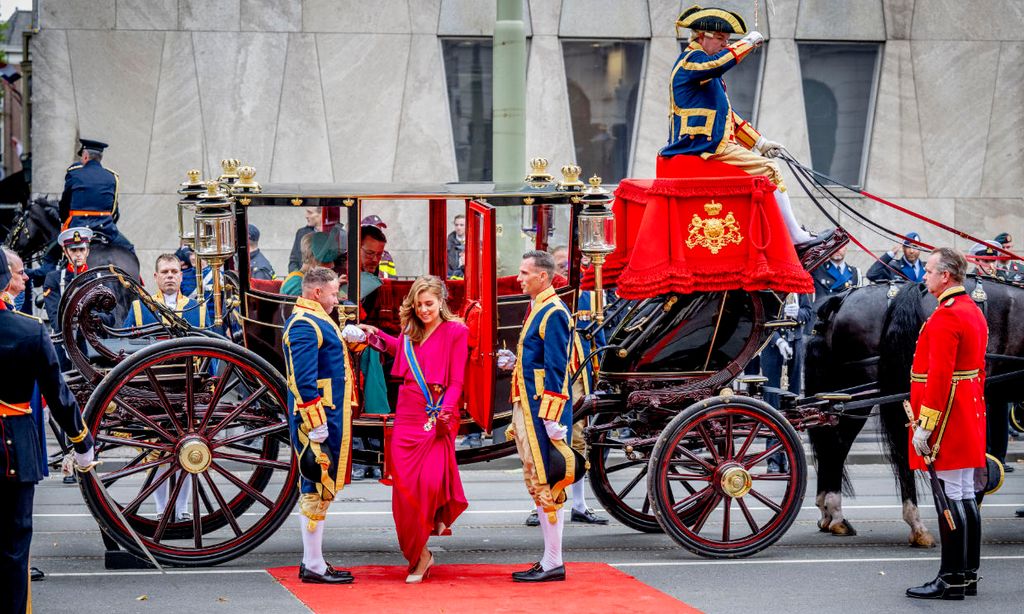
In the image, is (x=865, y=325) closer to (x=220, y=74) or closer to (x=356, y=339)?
(x=356, y=339)

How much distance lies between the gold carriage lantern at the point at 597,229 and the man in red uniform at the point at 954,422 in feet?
7.00

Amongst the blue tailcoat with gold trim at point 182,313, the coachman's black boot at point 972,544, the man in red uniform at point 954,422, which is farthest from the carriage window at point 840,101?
the coachman's black boot at point 972,544

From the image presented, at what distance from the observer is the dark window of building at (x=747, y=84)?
64.6ft

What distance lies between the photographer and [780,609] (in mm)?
8297

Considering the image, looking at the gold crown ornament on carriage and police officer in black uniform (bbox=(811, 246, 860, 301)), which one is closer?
the gold crown ornament on carriage

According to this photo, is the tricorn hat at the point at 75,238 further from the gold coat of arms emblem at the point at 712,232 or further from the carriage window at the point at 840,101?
the carriage window at the point at 840,101

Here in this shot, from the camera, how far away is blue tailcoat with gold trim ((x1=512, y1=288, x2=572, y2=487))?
8.78m

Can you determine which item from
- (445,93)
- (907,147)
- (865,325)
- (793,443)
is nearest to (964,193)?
(907,147)

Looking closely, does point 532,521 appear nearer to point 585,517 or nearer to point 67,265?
point 585,517

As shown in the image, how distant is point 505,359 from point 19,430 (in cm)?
313

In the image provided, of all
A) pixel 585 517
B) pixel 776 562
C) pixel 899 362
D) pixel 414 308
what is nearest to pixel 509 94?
pixel 585 517

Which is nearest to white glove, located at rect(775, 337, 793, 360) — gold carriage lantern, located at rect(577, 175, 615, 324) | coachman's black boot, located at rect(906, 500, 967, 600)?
gold carriage lantern, located at rect(577, 175, 615, 324)

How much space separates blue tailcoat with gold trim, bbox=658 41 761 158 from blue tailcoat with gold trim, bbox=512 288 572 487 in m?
1.85

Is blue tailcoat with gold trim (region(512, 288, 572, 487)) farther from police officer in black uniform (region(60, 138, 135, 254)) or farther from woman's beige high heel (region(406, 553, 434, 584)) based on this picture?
police officer in black uniform (region(60, 138, 135, 254))
